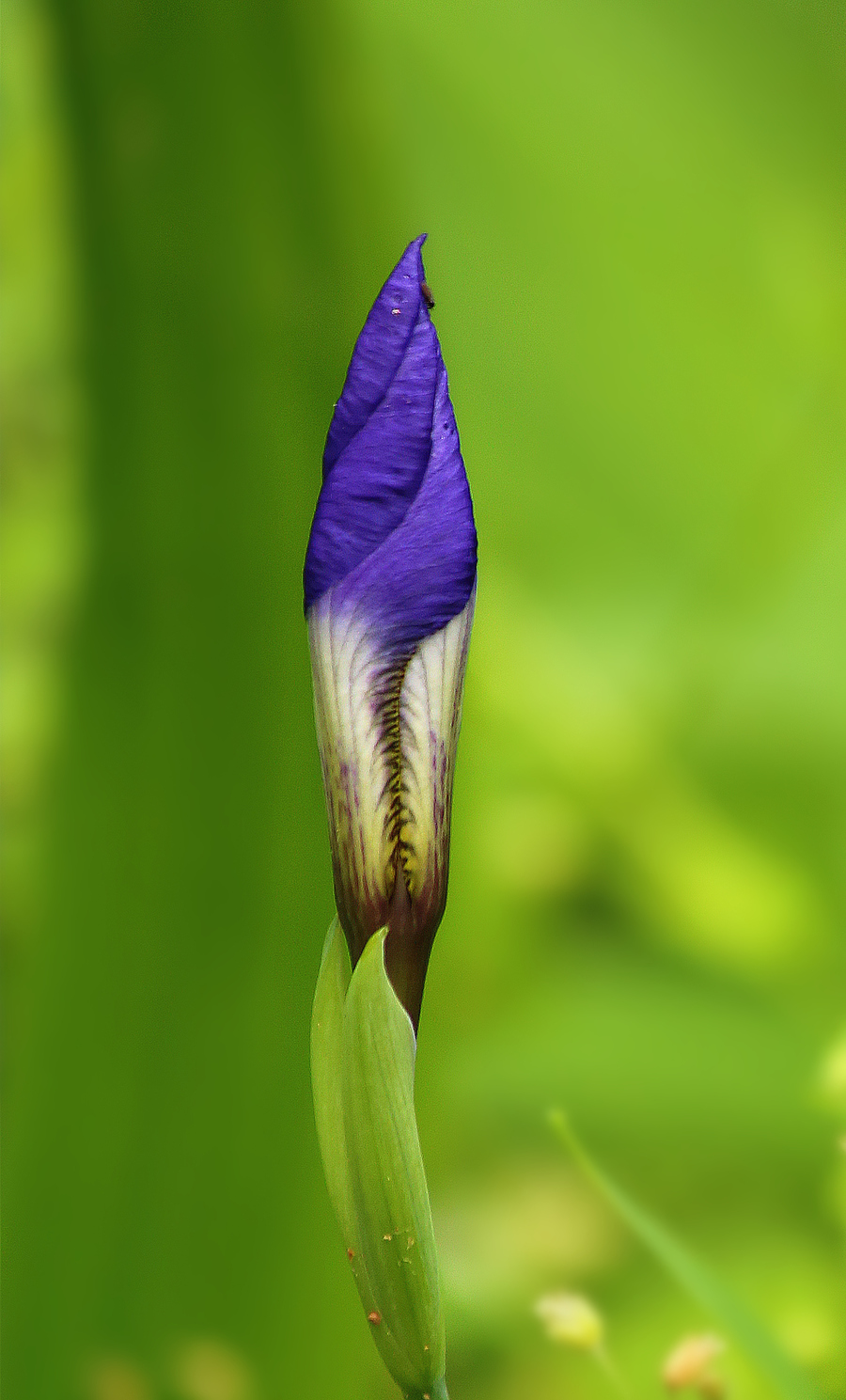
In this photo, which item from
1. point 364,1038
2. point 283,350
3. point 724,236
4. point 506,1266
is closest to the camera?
point 364,1038

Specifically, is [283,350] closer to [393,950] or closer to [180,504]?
[180,504]

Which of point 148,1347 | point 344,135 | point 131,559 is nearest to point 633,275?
point 344,135

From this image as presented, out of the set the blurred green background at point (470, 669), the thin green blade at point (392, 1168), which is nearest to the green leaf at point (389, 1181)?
the thin green blade at point (392, 1168)

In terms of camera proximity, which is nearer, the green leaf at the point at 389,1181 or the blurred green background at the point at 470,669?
the green leaf at the point at 389,1181

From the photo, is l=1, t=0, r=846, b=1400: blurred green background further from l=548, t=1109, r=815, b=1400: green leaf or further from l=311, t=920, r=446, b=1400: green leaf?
l=311, t=920, r=446, b=1400: green leaf

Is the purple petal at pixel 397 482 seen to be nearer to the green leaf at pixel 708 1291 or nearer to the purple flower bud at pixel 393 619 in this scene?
the purple flower bud at pixel 393 619

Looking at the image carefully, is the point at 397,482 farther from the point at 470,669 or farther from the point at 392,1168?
the point at 470,669
